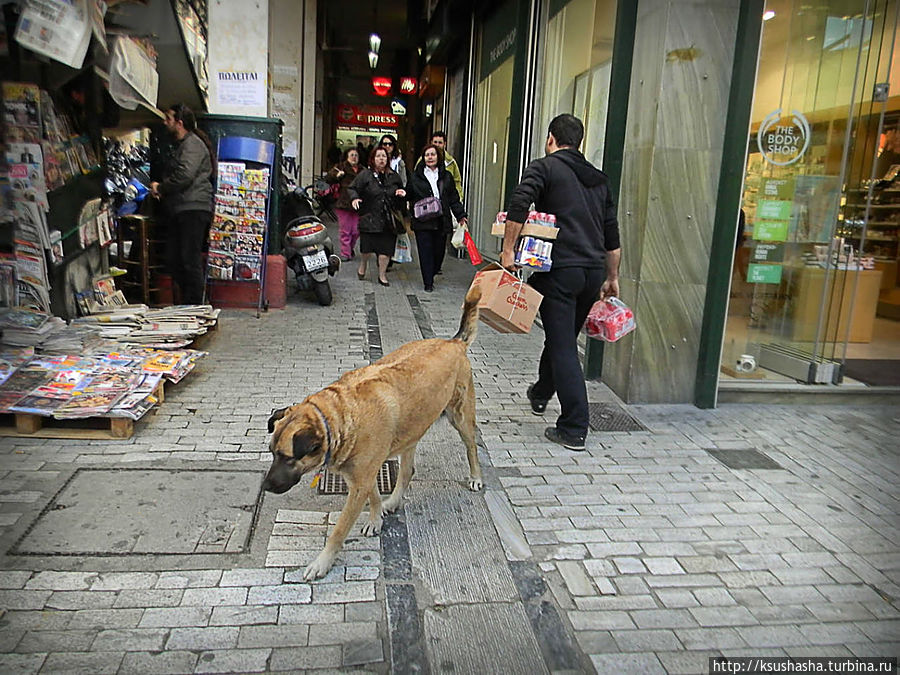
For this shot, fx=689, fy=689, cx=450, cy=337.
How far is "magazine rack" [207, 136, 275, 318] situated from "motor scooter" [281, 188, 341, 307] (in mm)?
457

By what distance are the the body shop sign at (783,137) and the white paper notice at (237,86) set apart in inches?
222

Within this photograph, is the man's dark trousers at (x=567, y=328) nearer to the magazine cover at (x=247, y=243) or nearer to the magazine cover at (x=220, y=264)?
the magazine cover at (x=247, y=243)

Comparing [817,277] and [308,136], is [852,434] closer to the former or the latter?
[817,277]

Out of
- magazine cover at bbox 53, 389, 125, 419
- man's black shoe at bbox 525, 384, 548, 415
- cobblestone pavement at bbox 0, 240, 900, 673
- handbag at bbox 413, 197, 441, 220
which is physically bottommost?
cobblestone pavement at bbox 0, 240, 900, 673

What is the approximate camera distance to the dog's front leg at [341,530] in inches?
124

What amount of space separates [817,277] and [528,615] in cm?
500

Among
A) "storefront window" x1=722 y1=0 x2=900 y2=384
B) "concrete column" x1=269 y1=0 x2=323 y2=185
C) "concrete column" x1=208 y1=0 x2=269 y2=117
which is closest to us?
"storefront window" x1=722 y1=0 x2=900 y2=384

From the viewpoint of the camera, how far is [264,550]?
131 inches

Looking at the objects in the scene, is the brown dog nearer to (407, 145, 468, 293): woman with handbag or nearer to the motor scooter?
the motor scooter

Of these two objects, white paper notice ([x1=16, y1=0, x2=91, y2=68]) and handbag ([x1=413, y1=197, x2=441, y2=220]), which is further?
handbag ([x1=413, y1=197, x2=441, y2=220])

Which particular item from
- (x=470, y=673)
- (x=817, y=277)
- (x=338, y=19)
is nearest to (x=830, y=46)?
(x=817, y=277)

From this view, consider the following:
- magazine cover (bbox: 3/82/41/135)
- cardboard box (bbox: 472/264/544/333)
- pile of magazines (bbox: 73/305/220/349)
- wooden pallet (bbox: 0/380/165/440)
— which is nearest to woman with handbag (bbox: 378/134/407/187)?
pile of magazines (bbox: 73/305/220/349)

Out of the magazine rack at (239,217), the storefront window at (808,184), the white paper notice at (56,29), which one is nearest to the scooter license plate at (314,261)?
the magazine rack at (239,217)

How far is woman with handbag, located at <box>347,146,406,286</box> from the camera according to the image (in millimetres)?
10445
